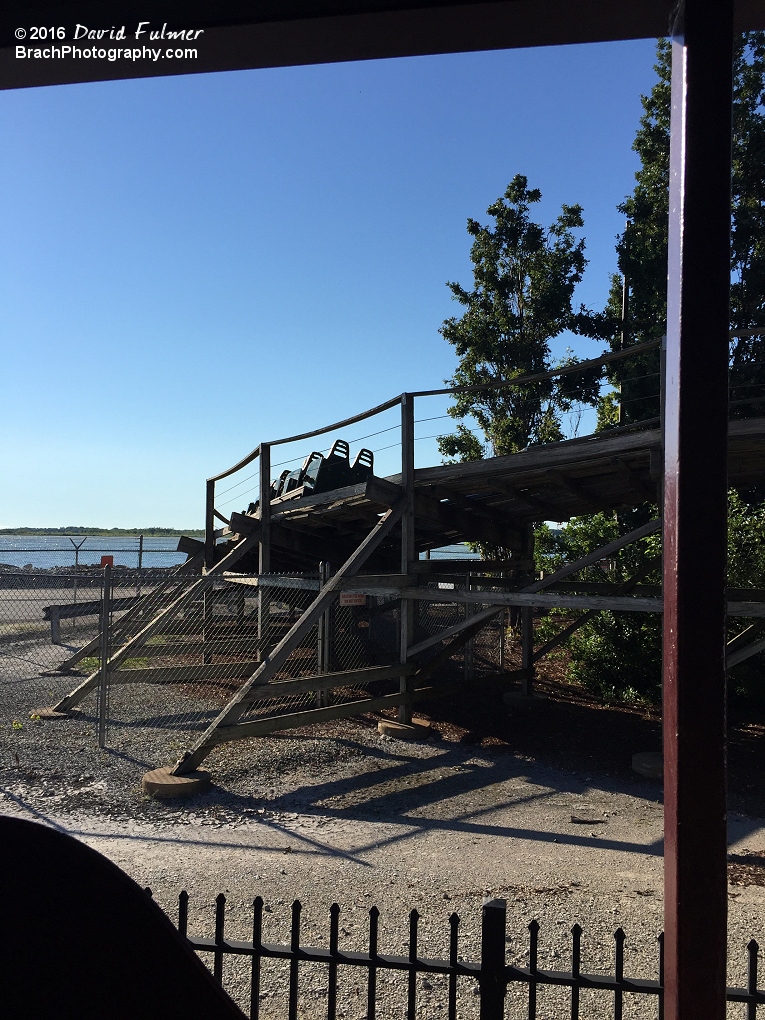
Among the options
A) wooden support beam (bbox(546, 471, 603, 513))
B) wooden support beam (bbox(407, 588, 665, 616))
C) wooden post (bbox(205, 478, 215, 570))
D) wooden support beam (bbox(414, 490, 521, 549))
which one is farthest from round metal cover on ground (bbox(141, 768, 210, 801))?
wooden post (bbox(205, 478, 215, 570))

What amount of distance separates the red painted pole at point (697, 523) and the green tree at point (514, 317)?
14834mm

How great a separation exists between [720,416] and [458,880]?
4697 millimetres

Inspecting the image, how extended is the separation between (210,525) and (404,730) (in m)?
6.65

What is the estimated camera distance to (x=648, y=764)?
8336 millimetres

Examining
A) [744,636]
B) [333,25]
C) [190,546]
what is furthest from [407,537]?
[333,25]

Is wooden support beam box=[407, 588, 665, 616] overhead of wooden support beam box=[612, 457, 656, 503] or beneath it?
beneath

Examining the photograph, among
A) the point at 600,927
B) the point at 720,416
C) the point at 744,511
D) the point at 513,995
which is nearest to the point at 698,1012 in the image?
the point at 720,416

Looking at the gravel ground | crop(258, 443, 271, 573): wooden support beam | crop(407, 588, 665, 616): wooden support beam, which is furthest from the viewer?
crop(258, 443, 271, 573): wooden support beam

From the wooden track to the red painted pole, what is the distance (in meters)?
5.48

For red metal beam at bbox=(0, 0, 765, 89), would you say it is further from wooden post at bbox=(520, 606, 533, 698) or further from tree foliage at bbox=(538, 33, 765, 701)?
tree foliage at bbox=(538, 33, 765, 701)

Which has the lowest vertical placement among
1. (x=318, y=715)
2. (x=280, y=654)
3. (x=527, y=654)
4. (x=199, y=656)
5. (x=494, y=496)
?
(x=199, y=656)

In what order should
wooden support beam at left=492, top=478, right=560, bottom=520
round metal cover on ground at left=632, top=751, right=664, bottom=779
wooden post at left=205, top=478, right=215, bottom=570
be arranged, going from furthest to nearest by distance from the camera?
wooden post at left=205, top=478, right=215, bottom=570 → wooden support beam at left=492, top=478, right=560, bottom=520 → round metal cover on ground at left=632, top=751, right=664, bottom=779

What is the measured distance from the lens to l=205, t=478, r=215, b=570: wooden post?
14.5m

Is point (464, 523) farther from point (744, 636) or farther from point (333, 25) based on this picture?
point (333, 25)
